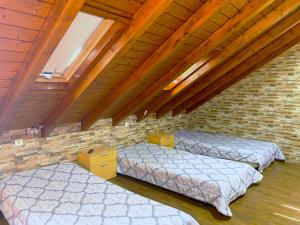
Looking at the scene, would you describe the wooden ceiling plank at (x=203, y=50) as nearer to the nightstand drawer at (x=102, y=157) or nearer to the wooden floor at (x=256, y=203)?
the nightstand drawer at (x=102, y=157)

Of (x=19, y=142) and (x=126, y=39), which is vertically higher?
(x=126, y=39)

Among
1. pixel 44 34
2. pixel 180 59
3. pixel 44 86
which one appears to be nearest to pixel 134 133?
pixel 180 59

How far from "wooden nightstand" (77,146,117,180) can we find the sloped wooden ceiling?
491mm

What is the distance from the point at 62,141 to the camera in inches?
149

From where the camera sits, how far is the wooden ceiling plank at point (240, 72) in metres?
4.39

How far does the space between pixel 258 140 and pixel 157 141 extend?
89.7 inches

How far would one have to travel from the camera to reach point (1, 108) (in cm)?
269

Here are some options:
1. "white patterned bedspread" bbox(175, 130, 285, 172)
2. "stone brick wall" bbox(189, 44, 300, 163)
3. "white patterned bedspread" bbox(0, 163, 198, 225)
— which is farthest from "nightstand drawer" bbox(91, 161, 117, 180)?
"stone brick wall" bbox(189, 44, 300, 163)

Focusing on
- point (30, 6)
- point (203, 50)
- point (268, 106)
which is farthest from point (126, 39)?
point (268, 106)

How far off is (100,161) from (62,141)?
689 millimetres

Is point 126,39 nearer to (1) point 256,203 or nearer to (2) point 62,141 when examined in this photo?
(2) point 62,141

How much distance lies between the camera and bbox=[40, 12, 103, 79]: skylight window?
2.21 meters

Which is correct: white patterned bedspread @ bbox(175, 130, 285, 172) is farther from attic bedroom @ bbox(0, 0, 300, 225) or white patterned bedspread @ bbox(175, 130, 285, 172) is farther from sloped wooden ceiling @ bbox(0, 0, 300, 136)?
sloped wooden ceiling @ bbox(0, 0, 300, 136)

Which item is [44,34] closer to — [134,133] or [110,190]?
[110,190]
